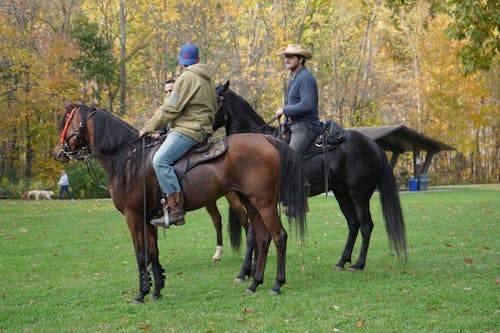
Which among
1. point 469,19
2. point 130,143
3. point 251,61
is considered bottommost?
point 130,143

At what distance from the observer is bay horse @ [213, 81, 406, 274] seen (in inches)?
320

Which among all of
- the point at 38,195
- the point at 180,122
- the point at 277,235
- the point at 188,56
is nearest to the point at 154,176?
the point at 180,122

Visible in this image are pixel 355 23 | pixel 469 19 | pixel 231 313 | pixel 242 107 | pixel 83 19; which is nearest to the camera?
pixel 231 313

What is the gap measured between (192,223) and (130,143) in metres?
9.68

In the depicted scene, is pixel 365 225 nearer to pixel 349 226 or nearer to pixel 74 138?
pixel 349 226

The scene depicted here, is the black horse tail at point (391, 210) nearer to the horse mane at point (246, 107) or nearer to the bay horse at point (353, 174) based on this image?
the bay horse at point (353, 174)

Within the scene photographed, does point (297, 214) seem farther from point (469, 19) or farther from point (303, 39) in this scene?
point (303, 39)

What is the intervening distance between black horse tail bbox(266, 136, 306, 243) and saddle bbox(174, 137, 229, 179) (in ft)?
2.01

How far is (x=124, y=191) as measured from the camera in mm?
6789

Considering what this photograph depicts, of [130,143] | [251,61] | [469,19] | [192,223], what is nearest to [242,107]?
[130,143]

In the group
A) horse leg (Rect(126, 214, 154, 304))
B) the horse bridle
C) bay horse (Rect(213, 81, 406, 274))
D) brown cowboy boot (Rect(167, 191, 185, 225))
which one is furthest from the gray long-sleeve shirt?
the horse bridle

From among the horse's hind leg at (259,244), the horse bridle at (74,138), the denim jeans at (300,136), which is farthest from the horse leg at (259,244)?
the horse bridle at (74,138)

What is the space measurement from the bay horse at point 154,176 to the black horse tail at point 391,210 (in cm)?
207

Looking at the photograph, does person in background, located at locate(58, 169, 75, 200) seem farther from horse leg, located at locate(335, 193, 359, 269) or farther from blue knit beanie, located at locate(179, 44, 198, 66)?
blue knit beanie, located at locate(179, 44, 198, 66)
